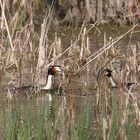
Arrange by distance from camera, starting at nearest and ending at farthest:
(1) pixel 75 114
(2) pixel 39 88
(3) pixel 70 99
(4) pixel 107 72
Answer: (1) pixel 75 114 < (3) pixel 70 99 < (2) pixel 39 88 < (4) pixel 107 72

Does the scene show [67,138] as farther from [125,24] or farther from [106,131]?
[125,24]

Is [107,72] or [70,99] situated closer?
[70,99]

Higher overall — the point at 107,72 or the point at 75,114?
the point at 107,72

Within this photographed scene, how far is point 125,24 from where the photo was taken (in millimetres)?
19281

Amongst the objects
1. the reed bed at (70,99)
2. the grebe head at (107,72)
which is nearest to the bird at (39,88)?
the reed bed at (70,99)

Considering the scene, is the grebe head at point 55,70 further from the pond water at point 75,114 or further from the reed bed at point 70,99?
the pond water at point 75,114

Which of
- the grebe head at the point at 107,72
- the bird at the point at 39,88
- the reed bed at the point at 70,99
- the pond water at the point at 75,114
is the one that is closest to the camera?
the pond water at the point at 75,114

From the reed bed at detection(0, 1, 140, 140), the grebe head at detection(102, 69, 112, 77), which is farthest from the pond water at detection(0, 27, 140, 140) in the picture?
the grebe head at detection(102, 69, 112, 77)

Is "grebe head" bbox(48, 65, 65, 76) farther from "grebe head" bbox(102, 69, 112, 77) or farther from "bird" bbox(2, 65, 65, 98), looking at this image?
"grebe head" bbox(102, 69, 112, 77)

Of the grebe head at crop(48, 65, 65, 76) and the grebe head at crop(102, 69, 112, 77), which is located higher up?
the grebe head at crop(48, 65, 65, 76)

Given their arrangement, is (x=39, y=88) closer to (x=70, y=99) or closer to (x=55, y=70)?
(x=70, y=99)

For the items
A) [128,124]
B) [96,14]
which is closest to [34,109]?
[128,124]

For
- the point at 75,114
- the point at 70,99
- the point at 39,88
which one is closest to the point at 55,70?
the point at 39,88

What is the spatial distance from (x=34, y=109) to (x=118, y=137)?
7.14ft
